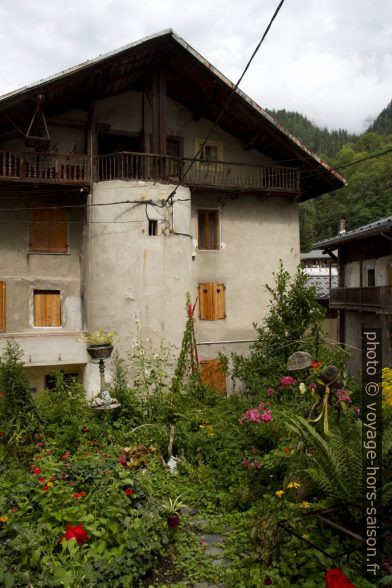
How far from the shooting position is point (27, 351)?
13.5 m

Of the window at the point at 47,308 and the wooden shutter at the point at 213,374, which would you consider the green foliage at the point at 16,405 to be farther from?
the wooden shutter at the point at 213,374

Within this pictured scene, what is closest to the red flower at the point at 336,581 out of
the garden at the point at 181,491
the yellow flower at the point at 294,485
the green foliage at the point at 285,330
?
the garden at the point at 181,491

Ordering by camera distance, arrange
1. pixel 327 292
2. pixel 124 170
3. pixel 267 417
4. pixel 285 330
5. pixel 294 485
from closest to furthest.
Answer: pixel 294 485
pixel 267 417
pixel 285 330
pixel 124 170
pixel 327 292

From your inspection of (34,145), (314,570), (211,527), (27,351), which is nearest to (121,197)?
(34,145)

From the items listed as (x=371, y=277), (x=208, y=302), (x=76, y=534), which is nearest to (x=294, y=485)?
(x=76, y=534)

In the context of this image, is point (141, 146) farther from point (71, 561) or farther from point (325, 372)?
point (71, 561)

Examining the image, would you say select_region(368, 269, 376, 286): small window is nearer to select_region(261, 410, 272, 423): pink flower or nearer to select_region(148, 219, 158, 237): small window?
select_region(148, 219, 158, 237): small window

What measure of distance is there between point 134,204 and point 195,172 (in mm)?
3190

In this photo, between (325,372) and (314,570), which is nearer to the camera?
(314,570)

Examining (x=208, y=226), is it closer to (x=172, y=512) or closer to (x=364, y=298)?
(x=364, y=298)

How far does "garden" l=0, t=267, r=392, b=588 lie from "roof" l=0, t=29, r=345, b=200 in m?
9.09

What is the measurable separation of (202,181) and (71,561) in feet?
44.7

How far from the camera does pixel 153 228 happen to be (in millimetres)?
14570

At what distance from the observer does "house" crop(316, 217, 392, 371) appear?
18.9m
